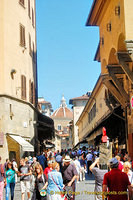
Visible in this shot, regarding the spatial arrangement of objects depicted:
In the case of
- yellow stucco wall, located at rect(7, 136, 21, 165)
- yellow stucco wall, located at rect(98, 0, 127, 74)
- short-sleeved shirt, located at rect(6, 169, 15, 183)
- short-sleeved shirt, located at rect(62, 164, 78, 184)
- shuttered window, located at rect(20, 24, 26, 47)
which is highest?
shuttered window, located at rect(20, 24, 26, 47)

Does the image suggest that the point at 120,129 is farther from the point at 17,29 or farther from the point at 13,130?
the point at 17,29

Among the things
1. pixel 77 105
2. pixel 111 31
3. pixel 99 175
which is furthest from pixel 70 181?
pixel 77 105

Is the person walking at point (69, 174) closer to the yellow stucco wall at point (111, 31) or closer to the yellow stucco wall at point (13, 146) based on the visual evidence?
the yellow stucco wall at point (111, 31)

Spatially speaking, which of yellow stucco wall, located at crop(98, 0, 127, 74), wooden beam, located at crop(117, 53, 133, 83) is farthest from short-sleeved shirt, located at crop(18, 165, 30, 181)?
yellow stucco wall, located at crop(98, 0, 127, 74)

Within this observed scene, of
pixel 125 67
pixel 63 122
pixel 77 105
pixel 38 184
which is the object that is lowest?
pixel 38 184

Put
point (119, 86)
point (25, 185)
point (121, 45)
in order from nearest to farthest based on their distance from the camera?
point (25, 185)
point (121, 45)
point (119, 86)

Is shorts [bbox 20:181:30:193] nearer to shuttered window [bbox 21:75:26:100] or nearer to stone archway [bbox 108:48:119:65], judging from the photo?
stone archway [bbox 108:48:119:65]

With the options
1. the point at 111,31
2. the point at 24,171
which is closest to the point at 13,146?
the point at 111,31

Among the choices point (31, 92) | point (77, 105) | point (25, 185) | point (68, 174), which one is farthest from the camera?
point (77, 105)

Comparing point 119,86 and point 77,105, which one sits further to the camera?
point 77,105

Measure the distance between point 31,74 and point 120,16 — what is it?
16135 millimetres

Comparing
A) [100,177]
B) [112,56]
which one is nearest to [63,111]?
[112,56]

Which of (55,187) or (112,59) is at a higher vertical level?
(112,59)

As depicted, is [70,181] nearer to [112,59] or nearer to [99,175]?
[99,175]
